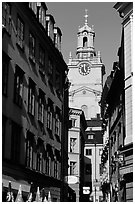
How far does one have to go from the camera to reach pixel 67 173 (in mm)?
8211

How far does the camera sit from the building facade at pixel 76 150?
26.3 ft

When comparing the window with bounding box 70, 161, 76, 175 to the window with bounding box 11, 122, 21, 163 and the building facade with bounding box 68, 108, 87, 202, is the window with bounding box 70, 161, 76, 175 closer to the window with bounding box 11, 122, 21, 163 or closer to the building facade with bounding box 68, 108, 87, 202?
the building facade with bounding box 68, 108, 87, 202

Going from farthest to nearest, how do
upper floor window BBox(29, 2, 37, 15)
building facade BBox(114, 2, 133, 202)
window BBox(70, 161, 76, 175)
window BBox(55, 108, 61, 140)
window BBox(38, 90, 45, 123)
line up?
window BBox(70, 161, 76, 175), window BBox(55, 108, 61, 140), upper floor window BBox(29, 2, 37, 15), window BBox(38, 90, 45, 123), building facade BBox(114, 2, 133, 202)

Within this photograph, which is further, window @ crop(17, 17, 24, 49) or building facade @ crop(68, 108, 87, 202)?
building facade @ crop(68, 108, 87, 202)

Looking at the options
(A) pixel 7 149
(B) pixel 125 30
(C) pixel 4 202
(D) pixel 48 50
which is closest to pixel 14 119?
(A) pixel 7 149

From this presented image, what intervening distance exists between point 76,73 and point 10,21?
1.76m

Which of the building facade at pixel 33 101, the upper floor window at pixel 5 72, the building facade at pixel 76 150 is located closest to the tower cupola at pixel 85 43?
the building facade at pixel 33 101

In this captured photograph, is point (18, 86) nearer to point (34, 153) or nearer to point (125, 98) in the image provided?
point (34, 153)

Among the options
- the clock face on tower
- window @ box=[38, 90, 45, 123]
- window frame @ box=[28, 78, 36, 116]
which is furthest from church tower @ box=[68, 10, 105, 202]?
window frame @ box=[28, 78, 36, 116]

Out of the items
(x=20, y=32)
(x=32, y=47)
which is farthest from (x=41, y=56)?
(x=20, y=32)

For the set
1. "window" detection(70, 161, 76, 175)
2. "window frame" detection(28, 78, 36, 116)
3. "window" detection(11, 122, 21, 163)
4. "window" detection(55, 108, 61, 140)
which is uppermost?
"window frame" detection(28, 78, 36, 116)

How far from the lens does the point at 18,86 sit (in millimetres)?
6840

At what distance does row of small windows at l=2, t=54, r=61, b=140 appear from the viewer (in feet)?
21.8

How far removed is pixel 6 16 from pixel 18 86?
0.92 m
